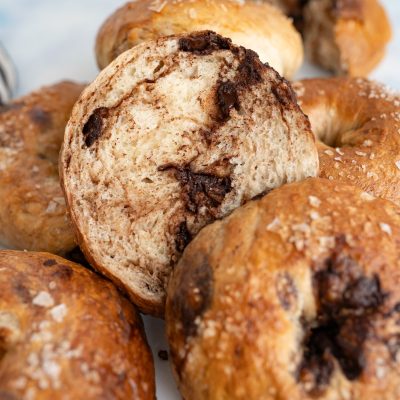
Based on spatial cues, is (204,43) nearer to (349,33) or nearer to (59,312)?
(59,312)

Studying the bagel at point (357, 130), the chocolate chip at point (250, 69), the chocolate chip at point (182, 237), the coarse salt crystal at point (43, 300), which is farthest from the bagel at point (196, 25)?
the coarse salt crystal at point (43, 300)

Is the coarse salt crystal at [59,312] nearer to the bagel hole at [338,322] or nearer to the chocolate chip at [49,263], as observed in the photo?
the chocolate chip at [49,263]

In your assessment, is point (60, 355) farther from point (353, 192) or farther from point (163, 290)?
point (353, 192)

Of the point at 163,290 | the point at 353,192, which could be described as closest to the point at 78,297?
the point at 163,290

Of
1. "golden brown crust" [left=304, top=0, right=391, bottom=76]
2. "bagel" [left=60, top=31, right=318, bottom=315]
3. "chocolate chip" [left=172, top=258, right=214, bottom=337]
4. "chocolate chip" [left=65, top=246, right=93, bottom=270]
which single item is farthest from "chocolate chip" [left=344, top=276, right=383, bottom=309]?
"golden brown crust" [left=304, top=0, right=391, bottom=76]

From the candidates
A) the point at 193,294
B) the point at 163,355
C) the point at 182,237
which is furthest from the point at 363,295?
the point at 163,355

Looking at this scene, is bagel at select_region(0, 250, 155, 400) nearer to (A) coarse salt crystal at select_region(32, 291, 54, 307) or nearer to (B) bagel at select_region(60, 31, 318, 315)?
(A) coarse salt crystal at select_region(32, 291, 54, 307)
